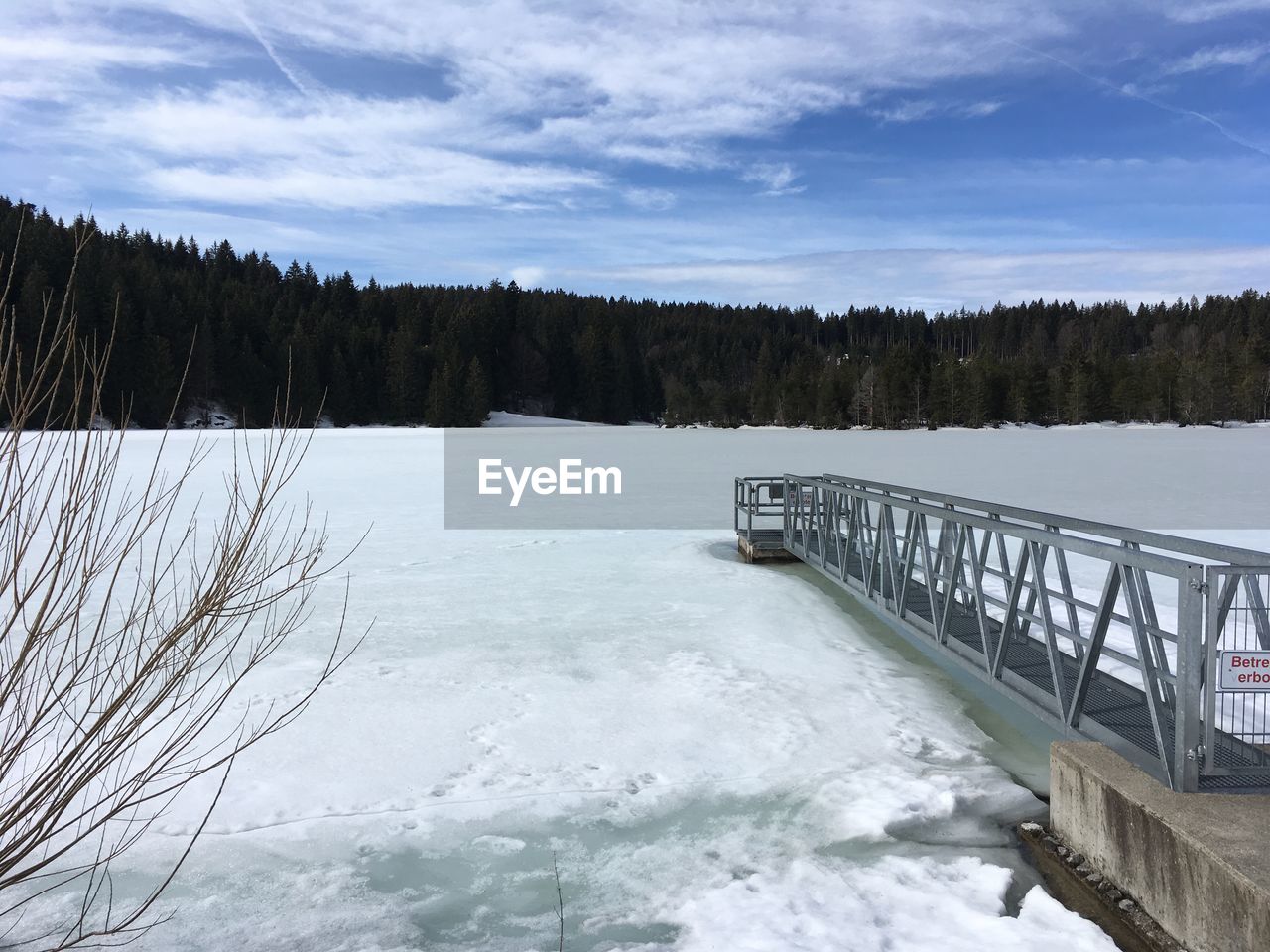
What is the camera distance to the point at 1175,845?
3.35 meters

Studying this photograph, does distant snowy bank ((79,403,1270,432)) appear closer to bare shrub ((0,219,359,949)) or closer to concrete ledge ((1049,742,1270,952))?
bare shrub ((0,219,359,949))

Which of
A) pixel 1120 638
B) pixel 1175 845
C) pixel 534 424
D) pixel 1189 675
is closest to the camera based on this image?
pixel 1175 845

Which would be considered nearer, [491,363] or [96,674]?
[96,674]

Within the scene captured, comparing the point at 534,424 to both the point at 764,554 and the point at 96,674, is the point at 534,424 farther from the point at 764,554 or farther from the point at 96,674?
the point at 96,674

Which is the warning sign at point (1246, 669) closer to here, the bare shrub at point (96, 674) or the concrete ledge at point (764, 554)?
the bare shrub at point (96, 674)

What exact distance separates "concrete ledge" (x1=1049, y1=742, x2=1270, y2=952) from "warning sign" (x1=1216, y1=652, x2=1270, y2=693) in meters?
0.49

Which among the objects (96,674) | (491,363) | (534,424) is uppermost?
(491,363)

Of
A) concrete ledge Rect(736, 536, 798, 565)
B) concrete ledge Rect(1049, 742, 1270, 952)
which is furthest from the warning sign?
concrete ledge Rect(736, 536, 798, 565)

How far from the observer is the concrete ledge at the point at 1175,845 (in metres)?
3.01

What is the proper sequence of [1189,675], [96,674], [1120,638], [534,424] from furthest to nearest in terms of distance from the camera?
1. [534,424]
2. [1120,638]
3. [1189,675]
4. [96,674]

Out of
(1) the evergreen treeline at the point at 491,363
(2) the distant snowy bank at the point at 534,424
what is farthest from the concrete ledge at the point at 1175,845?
(2) the distant snowy bank at the point at 534,424

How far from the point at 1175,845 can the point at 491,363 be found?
9748 cm

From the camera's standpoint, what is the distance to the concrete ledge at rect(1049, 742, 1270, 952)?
3.01 m

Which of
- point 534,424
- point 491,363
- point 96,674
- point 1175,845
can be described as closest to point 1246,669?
point 1175,845
